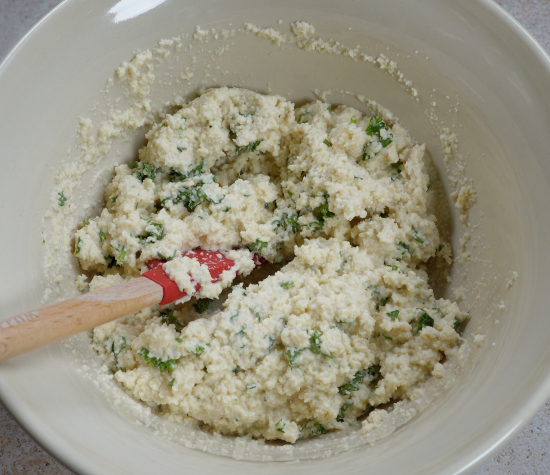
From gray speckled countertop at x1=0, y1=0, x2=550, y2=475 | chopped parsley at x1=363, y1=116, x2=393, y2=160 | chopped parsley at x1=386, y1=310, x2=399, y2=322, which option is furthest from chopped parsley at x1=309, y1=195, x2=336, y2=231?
gray speckled countertop at x1=0, y1=0, x2=550, y2=475

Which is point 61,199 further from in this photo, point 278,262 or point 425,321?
point 425,321

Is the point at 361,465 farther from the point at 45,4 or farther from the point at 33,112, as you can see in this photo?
the point at 45,4

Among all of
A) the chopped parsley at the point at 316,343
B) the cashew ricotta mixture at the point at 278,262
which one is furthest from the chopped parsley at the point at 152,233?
the chopped parsley at the point at 316,343

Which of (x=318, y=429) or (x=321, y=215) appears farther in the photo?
(x=321, y=215)

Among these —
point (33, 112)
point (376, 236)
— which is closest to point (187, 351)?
point (376, 236)

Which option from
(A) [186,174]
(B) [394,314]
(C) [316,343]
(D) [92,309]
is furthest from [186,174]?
(B) [394,314]

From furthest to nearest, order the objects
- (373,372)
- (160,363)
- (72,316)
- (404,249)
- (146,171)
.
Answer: (146,171), (404,249), (373,372), (160,363), (72,316)

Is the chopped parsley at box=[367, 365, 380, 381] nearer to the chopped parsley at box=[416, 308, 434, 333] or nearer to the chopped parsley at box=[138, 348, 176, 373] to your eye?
the chopped parsley at box=[416, 308, 434, 333]
